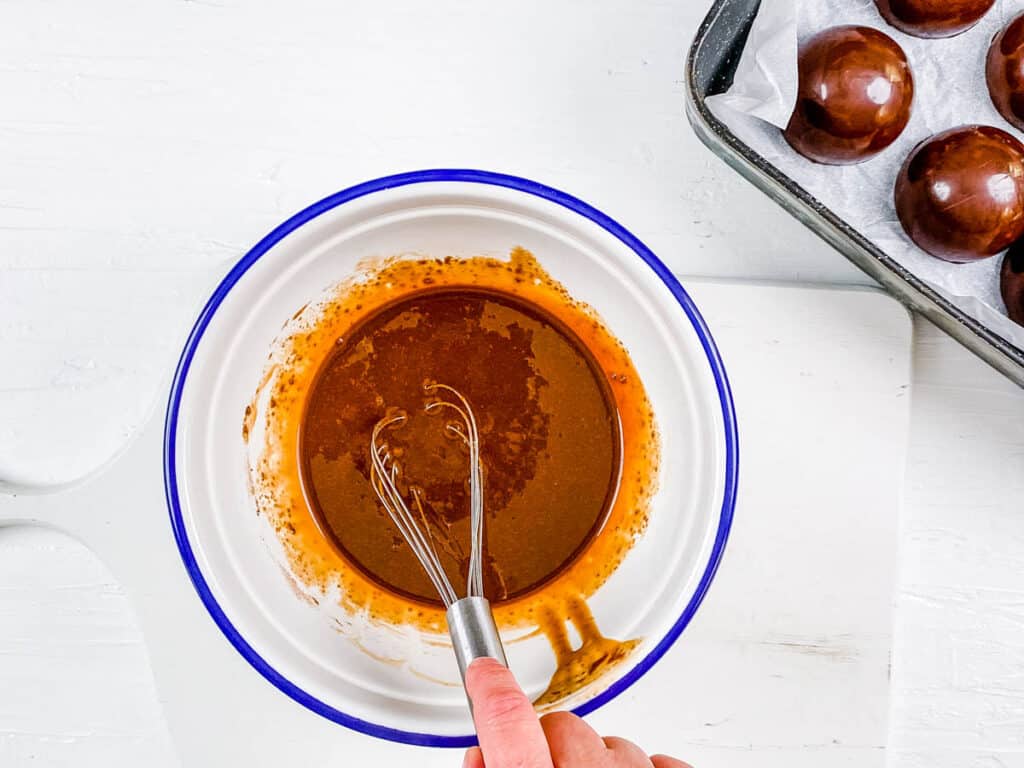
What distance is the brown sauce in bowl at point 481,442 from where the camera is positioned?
0.71 metres

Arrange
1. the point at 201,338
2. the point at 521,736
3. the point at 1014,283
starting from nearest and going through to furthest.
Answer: the point at 521,736, the point at 201,338, the point at 1014,283

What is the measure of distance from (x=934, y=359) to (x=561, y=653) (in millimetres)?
404

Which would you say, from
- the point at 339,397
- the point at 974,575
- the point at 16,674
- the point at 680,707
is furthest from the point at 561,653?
the point at 16,674

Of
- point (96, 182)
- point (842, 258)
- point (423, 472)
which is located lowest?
point (423, 472)

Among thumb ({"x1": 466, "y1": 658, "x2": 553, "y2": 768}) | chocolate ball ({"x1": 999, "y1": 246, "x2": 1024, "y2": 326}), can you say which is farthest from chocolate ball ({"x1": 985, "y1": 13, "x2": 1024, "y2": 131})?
thumb ({"x1": 466, "y1": 658, "x2": 553, "y2": 768})

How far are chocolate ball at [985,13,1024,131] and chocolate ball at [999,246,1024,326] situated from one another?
0.12 metres

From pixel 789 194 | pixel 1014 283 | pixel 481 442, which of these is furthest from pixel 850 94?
pixel 481 442

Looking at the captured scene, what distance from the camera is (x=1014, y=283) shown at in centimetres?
72

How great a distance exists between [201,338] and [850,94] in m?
0.53

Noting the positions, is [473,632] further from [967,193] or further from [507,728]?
[967,193]

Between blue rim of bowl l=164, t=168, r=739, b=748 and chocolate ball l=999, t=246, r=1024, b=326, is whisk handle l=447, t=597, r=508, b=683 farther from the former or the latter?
chocolate ball l=999, t=246, r=1024, b=326

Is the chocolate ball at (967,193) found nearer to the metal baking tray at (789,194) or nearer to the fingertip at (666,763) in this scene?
the metal baking tray at (789,194)

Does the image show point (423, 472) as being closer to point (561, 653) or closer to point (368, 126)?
point (561, 653)

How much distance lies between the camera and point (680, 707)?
2.40 ft
